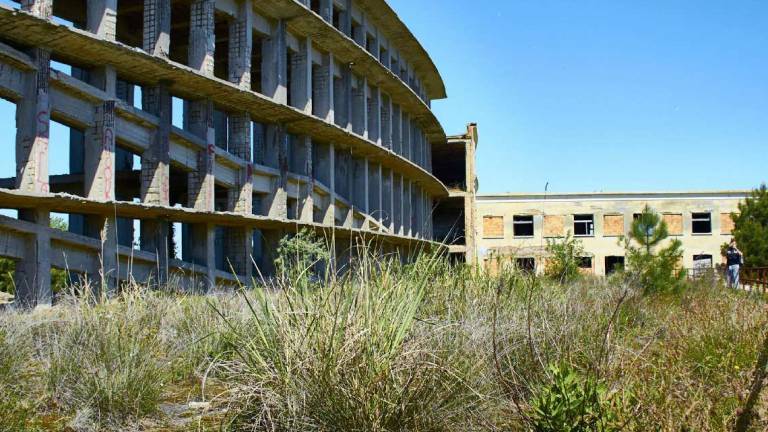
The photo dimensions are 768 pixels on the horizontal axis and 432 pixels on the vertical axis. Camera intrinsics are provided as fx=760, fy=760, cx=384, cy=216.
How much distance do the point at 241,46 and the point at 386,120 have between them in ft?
37.9

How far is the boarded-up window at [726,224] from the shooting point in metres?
45.8

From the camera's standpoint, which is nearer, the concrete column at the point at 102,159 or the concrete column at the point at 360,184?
the concrete column at the point at 102,159

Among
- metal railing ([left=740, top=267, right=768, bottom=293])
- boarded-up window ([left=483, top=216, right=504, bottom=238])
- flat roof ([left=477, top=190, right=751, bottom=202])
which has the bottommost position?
metal railing ([left=740, top=267, right=768, bottom=293])

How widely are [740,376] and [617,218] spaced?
42.6 m

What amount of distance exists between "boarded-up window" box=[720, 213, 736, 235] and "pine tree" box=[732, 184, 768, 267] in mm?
3004

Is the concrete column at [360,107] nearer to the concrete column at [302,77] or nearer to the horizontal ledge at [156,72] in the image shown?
the horizontal ledge at [156,72]

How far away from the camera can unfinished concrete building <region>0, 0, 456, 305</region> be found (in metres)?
12.1

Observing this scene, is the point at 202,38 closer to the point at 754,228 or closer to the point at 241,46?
the point at 241,46

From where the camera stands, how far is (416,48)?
30547 mm

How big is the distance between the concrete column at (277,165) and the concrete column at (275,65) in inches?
38.9

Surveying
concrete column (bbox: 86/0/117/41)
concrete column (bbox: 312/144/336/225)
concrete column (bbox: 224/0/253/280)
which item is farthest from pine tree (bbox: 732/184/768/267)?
concrete column (bbox: 86/0/117/41)

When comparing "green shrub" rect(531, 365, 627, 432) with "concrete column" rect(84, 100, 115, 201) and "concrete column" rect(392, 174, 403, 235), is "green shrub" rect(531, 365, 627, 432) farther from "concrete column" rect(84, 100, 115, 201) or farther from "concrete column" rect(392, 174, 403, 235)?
"concrete column" rect(392, 174, 403, 235)

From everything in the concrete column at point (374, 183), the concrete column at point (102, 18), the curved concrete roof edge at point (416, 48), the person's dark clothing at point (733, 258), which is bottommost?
the person's dark clothing at point (733, 258)

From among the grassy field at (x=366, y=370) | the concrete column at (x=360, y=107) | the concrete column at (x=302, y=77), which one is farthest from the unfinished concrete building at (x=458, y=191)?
the grassy field at (x=366, y=370)
